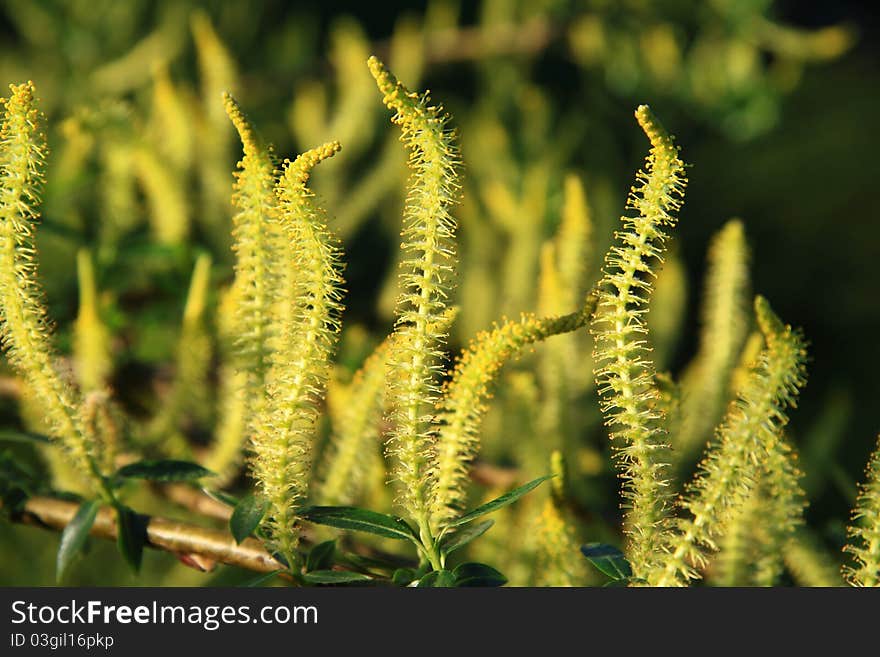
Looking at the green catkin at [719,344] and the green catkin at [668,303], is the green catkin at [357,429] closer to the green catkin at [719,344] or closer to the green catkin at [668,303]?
the green catkin at [719,344]

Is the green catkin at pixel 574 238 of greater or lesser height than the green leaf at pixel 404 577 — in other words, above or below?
above

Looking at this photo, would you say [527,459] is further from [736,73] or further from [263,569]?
[736,73]

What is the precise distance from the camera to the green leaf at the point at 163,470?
1.01 feet

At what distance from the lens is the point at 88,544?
351mm

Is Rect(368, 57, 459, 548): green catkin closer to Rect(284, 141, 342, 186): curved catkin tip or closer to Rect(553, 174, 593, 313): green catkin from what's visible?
Rect(284, 141, 342, 186): curved catkin tip

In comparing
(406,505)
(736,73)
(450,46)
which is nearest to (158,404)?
(406,505)

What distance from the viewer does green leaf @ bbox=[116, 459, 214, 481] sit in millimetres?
309

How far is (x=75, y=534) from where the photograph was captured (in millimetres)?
300

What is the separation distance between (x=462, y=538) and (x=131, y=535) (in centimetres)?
11

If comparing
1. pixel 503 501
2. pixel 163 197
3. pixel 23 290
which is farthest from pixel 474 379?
pixel 163 197

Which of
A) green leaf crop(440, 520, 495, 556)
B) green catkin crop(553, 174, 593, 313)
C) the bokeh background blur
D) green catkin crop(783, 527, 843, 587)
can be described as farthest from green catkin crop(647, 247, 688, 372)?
green leaf crop(440, 520, 495, 556)

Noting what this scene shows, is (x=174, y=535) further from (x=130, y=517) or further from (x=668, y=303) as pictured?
(x=668, y=303)

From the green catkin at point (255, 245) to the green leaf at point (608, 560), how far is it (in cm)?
11

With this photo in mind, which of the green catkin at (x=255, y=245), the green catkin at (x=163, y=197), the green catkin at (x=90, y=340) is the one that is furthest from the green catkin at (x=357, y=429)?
the green catkin at (x=163, y=197)
